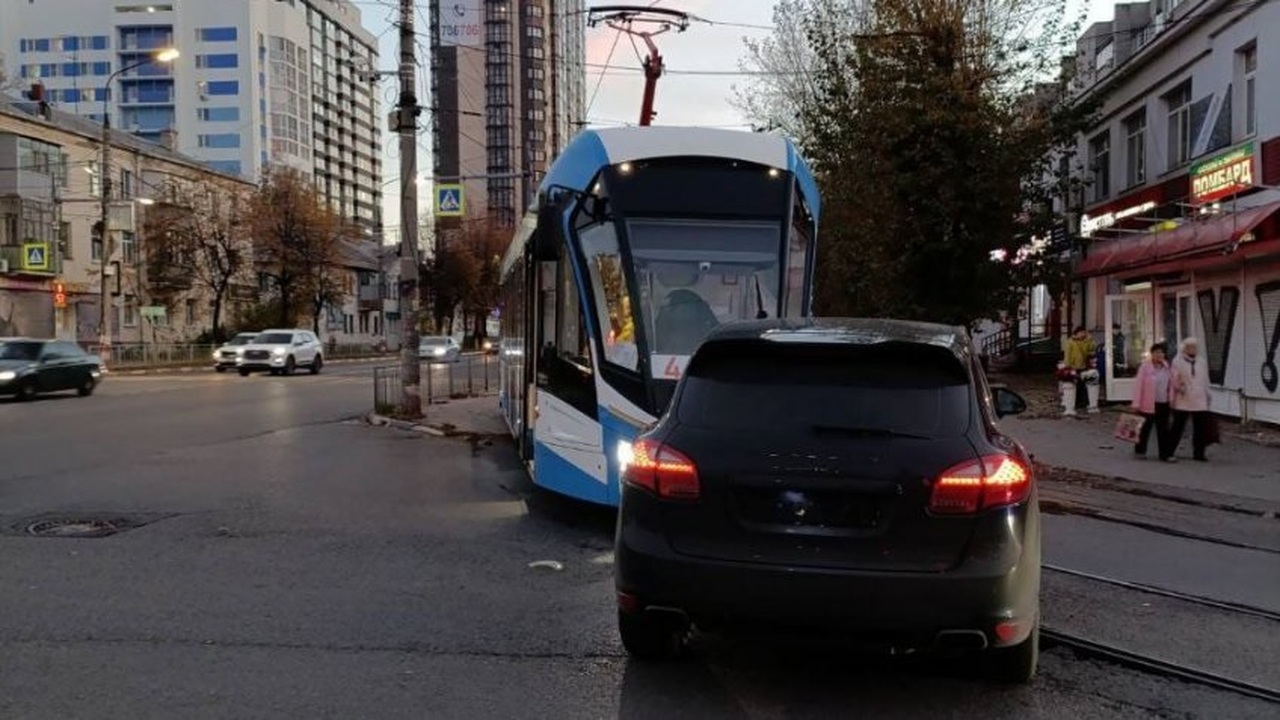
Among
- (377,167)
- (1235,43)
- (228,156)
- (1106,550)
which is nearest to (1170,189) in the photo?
(1235,43)

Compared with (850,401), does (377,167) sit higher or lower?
higher

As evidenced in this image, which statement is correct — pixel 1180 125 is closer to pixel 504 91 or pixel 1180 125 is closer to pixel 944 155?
pixel 944 155

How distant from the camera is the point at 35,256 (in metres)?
44.6

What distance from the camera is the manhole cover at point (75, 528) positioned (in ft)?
28.8

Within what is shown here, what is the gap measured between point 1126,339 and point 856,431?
20492mm

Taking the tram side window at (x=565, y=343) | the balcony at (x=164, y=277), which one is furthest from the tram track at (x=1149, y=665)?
the balcony at (x=164, y=277)

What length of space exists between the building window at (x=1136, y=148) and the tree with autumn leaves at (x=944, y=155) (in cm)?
116

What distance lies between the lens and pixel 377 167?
168 metres

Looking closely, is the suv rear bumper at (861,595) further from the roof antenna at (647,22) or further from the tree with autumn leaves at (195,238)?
the tree with autumn leaves at (195,238)

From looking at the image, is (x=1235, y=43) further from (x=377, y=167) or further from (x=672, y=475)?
(x=377, y=167)

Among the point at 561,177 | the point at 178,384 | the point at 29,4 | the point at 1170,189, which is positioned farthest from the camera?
the point at 29,4

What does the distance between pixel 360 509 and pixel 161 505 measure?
1.96 metres

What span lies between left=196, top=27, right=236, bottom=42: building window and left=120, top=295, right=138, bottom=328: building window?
7020cm

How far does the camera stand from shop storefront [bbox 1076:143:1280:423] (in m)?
16.8
